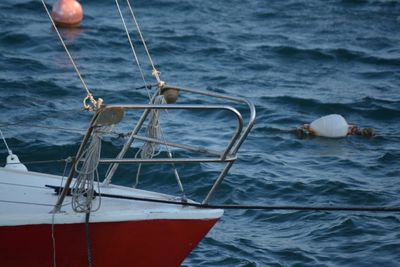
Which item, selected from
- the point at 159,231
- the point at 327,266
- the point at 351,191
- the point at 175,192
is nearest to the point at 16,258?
the point at 159,231

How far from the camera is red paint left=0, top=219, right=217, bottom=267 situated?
21.0 ft

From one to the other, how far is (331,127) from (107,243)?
690cm

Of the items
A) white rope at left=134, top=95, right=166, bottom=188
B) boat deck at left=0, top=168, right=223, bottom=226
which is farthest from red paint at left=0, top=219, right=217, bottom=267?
white rope at left=134, top=95, right=166, bottom=188

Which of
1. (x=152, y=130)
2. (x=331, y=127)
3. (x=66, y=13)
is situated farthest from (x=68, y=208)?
(x=66, y=13)

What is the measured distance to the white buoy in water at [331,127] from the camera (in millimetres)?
12875

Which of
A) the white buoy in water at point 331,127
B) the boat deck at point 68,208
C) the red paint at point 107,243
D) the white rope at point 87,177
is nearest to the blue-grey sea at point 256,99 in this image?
the white buoy in water at point 331,127

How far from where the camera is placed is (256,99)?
1475 centimetres

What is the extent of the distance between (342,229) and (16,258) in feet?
13.8

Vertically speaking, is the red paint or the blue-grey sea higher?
the blue-grey sea

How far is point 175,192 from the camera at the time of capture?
10258 mm

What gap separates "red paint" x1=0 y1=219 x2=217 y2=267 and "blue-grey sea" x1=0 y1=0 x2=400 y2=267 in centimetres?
129

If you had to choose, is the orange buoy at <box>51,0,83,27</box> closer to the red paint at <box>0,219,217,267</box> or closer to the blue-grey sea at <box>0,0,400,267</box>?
the blue-grey sea at <box>0,0,400,267</box>

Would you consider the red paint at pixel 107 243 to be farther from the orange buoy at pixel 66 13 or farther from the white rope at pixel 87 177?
the orange buoy at pixel 66 13

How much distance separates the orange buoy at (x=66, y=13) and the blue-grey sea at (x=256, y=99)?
31 centimetres
